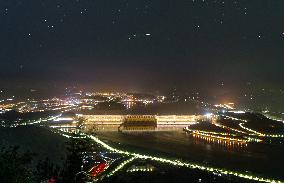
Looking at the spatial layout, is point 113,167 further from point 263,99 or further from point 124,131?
point 263,99

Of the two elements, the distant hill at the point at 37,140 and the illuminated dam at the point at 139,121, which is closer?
the distant hill at the point at 37,140

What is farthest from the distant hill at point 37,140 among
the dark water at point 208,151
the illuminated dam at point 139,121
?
the illuminated dam at point 139,121

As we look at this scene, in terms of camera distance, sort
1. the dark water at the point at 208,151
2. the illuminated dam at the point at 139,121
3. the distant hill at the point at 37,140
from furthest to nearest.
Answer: the illuminated dam at the point at 139,121 → the distant hill at the point at 37,140 → the dark water at the point at 208,151

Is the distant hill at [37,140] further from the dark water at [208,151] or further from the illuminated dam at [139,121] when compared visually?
the illuminated dam at [139,121]

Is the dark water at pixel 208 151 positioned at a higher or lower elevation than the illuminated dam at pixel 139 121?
lower

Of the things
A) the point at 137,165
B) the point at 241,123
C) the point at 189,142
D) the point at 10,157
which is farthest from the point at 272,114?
the point at 10,157

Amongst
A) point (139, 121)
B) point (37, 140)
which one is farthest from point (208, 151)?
point (139, 121)

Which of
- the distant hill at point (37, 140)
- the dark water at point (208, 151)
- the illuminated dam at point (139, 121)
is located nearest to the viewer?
the dark water at point (208, 151)

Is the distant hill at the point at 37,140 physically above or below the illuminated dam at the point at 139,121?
below

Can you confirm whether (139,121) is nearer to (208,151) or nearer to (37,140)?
(37,140)
